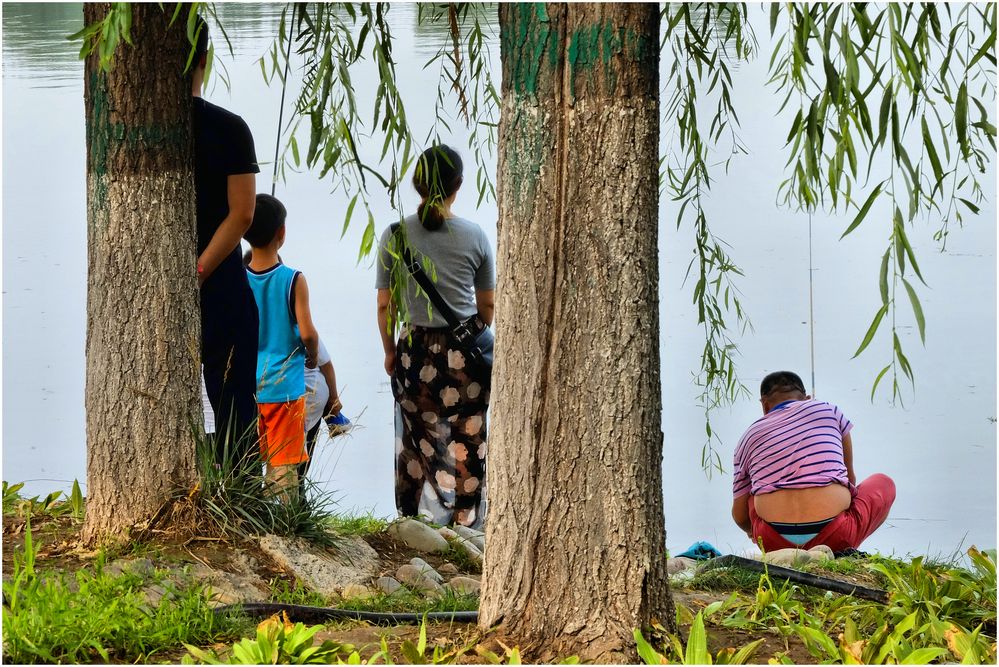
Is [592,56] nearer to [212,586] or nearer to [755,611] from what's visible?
[755,611]

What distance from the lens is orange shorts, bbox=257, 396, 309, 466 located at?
351 cm

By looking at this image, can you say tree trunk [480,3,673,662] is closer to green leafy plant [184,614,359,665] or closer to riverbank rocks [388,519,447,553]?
green leafy plant [184,614,359,665]

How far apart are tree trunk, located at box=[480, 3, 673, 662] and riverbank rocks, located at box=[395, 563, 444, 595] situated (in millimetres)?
978

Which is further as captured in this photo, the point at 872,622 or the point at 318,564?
the point at 318,564

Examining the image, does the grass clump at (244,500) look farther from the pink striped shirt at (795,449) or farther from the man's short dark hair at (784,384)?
the man's short dark hair at (784,384)

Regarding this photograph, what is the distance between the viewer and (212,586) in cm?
274

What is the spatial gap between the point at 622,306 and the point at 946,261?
5.42m

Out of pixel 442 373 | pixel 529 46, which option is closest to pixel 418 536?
pixel 442 373

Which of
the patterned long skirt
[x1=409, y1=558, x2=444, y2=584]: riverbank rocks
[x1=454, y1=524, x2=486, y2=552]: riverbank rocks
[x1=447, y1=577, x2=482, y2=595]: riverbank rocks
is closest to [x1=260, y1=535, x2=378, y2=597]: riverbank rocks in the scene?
[x1=409, y1=558, x2=444, y2=584]: riverbank rocks

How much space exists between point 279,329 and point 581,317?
6.08 feet

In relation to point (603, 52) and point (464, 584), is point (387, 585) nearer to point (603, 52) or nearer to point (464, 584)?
point (464, 584)

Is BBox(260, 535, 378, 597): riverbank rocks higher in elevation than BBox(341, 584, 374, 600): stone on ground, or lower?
higher

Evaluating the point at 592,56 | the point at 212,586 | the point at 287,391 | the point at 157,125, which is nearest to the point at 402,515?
the point at 287,391

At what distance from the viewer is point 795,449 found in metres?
3.92
